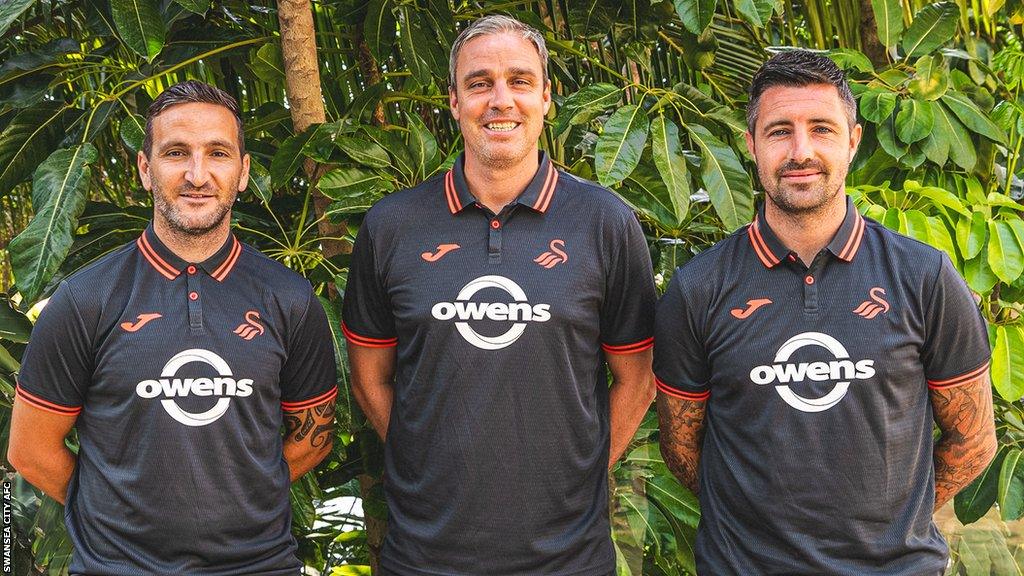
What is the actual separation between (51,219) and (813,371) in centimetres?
172

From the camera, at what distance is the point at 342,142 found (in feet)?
9.21

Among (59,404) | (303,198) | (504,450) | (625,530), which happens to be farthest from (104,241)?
(625,530)

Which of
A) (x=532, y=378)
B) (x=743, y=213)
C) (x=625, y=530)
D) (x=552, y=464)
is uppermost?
(x=743, y=213)

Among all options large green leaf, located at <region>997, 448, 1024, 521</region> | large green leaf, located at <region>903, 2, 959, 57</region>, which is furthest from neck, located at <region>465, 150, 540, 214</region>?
large green leaf, located at <region>997, 448, 1024, 521</region>

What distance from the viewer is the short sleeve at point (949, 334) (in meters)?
2.22

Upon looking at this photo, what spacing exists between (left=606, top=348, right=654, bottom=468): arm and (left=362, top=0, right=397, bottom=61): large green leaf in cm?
112

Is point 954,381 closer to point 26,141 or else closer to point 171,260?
point 171,260

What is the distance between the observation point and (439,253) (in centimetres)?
240

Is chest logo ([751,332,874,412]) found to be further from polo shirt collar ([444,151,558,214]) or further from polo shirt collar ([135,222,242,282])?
polo shirt collar ([135,222,242,282])

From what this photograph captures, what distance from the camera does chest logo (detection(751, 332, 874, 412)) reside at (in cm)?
218

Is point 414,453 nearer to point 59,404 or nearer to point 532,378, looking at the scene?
point 532,378

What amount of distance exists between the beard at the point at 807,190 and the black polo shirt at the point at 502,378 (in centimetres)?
36

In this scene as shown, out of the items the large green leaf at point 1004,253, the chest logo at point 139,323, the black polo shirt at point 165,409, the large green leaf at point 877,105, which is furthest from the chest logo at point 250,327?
the large green leaf at point 1004,253

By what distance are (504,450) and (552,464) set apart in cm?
11
